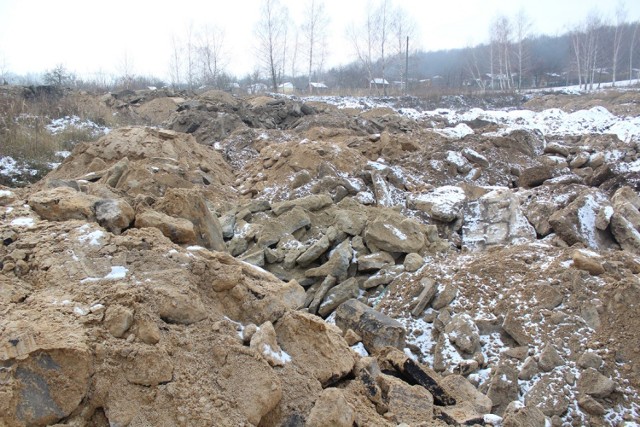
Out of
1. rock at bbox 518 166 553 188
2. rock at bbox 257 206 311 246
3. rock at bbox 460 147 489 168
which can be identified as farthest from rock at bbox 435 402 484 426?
rock at bbox 460 147 489 168

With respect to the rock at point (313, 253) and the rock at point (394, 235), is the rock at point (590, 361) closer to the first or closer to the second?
the rock at point (394, 235)

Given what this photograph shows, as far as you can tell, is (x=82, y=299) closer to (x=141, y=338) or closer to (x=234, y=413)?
(x=141, y=338)

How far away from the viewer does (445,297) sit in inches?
189

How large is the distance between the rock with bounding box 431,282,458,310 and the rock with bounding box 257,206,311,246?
2.39 meters

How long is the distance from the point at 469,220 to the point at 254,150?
7384 mm

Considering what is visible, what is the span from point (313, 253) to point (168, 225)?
2.45 meters

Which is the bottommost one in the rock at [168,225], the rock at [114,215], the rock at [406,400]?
the rock at [406,400]

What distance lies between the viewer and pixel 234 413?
7.20 feet

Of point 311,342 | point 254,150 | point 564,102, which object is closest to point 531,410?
point 311,342

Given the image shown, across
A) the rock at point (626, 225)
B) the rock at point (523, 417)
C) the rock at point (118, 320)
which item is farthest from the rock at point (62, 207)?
the rock at point (626, 225)

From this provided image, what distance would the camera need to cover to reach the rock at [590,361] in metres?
3.71

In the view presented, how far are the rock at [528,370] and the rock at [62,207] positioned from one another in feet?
11.3

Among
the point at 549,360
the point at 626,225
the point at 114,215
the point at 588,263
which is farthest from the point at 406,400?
the point at 626,225

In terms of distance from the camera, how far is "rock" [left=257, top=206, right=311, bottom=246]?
6.39m
